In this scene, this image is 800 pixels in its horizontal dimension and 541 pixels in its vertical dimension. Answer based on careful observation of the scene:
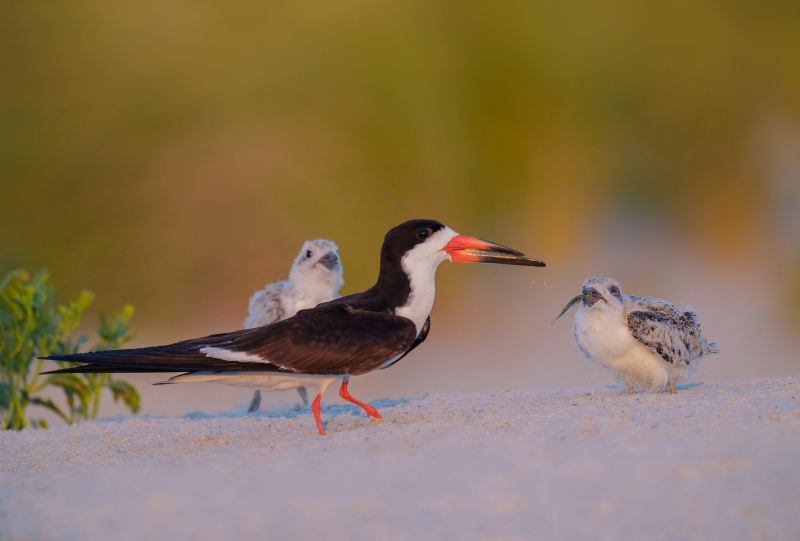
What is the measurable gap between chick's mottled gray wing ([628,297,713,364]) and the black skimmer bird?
1104 millimetres

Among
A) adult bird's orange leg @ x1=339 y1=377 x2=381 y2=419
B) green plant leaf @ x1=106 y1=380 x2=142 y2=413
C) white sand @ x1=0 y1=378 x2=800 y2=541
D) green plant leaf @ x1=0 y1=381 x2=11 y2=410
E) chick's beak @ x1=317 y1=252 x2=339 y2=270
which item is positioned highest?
chick's beak @ x1=317 y1=252 x2=339 y2=270

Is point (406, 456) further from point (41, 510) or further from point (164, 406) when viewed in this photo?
point (164, 406)

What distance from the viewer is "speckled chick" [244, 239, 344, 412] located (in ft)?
22.1

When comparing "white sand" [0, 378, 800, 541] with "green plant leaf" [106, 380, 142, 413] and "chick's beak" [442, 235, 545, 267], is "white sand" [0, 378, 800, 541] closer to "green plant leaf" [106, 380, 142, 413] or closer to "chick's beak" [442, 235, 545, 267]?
"chick's beak" [442, 235, 545, 267]

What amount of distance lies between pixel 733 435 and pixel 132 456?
2.74 m

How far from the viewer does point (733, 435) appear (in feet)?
11.3

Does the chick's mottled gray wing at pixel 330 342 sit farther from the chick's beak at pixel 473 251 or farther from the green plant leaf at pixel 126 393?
the green plant leaf at pixel 126 393

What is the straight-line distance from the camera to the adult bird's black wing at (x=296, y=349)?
4.29 metres

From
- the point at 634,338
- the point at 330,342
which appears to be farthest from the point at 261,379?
the point at 634,338

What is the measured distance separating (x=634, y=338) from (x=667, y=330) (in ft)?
0.76

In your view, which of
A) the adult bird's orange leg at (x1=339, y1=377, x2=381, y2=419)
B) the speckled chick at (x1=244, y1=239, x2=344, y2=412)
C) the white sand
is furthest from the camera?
the speckled chick at (x1=244, y1=239, x2=344, y2=412)

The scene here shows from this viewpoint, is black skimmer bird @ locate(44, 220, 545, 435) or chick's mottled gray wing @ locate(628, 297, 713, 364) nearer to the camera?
black skimmer bird @ locate(44, 220, 545, 435)

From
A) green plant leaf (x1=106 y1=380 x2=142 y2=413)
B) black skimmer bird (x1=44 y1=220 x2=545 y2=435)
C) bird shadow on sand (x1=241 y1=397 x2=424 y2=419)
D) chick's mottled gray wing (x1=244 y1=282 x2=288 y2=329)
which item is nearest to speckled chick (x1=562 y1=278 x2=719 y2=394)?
black skimmer bird (x1=44 y1=220 x2=545 y2=435)

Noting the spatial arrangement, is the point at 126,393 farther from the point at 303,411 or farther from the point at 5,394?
the point at 303,411
